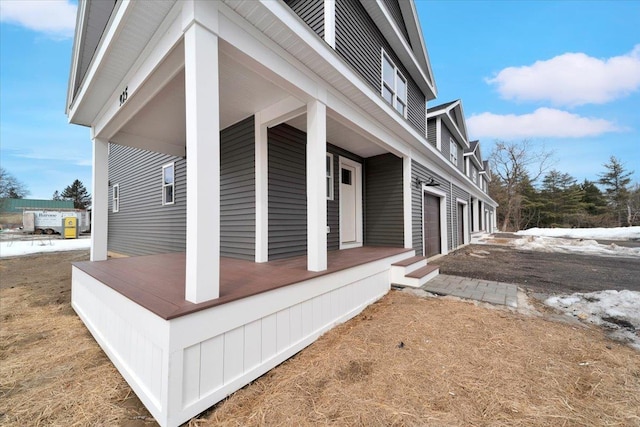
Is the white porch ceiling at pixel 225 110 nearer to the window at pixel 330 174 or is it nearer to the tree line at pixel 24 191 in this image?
the window at pixel 330 174

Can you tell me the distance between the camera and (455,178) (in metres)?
10.4

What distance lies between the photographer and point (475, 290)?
4.29m

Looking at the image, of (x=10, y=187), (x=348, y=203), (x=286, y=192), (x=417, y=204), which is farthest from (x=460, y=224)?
A: (x=10, y=187)

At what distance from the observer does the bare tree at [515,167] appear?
2706 centimetres

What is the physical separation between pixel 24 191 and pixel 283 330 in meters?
47.7

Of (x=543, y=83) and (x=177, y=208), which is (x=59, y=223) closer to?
(x=177, y=208)

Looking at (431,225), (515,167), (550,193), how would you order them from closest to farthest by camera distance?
(431,225), (515,167), (550,193)

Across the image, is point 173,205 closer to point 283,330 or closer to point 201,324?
point 283,330

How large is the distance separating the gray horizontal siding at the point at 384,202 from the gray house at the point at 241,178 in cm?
4

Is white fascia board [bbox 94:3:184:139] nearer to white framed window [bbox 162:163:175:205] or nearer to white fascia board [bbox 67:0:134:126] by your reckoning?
white fascia board [bbox 67:0:134:126]

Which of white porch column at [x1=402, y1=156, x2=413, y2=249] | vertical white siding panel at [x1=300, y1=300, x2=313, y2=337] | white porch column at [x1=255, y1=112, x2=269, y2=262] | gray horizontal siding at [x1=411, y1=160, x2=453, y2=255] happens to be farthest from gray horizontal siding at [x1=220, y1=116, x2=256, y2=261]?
gray horizontal siding at [x1=411, y1=160, x2=453, y2=255]

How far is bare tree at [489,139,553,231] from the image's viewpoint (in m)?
27.1

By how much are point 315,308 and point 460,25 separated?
20.0m

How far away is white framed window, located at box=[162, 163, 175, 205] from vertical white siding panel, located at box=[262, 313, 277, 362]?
5.25 metres
